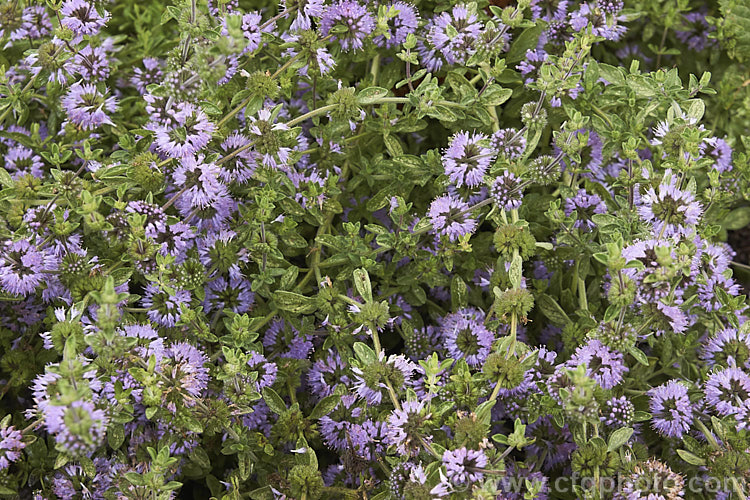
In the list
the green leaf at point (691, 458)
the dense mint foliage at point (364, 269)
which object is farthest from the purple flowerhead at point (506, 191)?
the green leaf at point (691, 458)

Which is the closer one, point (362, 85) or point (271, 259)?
point (271, 259)

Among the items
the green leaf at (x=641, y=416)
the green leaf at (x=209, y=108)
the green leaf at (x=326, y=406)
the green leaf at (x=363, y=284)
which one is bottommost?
the green leaf at (x=326, y=406)

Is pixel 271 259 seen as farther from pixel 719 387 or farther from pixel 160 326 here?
pixel 719 387

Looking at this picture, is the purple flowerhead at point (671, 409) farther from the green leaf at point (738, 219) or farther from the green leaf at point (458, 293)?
the green leaf at point (738, 219)

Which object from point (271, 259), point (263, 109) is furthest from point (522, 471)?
point (263, 109)

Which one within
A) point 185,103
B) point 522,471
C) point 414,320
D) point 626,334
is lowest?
point 522,471
